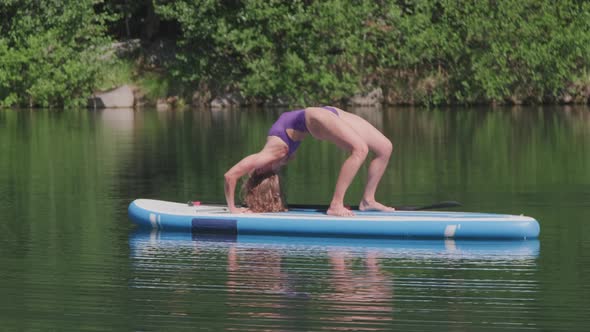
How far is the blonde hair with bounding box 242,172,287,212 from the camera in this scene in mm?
12398

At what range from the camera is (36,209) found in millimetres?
14625

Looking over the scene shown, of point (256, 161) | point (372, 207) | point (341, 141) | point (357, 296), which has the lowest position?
point (357, 296)

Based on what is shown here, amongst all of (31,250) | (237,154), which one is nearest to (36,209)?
(31,250)

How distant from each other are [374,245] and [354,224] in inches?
14.0

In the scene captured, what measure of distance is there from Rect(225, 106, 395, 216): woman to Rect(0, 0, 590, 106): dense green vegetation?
83.3 feet

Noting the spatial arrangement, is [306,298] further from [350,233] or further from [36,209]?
[36,209]

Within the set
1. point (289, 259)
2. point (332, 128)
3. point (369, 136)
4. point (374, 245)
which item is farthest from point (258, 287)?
point (369, 136)

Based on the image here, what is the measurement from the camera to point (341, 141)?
12.2 m

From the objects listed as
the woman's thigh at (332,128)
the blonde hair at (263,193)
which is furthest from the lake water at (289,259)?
the woman's thigh at (332,128)

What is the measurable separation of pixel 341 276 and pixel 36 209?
5454 millimetres

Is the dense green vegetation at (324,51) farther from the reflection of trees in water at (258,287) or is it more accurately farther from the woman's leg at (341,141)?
the reflection of trees in water at (258,287)

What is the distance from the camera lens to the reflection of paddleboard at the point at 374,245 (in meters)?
11.2

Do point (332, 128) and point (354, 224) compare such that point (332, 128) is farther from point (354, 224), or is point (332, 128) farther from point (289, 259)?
point (289, 259)

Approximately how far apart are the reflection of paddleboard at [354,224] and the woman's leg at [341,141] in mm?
188
